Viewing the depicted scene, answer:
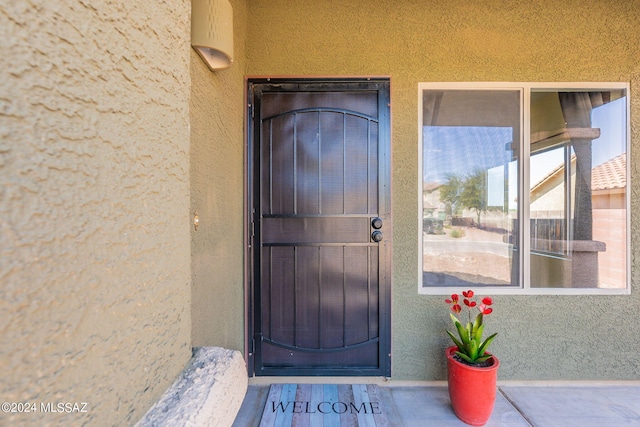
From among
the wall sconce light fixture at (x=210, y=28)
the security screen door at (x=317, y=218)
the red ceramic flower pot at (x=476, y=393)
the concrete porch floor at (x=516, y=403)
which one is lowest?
the concrete porch floor at (x=516, y=403)

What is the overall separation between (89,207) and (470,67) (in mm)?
2663

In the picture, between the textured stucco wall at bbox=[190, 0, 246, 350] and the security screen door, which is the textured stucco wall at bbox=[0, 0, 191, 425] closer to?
the textured stucco wall at bbox=[190, 0, 246, 350]

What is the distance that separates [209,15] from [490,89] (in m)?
2.18

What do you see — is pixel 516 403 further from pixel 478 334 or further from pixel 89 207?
pixel 89 207

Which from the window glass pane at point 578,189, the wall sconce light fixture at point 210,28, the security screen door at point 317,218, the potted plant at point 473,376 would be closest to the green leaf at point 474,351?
the potted plant at point 473,376

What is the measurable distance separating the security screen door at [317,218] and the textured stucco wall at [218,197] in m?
0.18

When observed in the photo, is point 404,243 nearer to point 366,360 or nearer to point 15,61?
point 366,360

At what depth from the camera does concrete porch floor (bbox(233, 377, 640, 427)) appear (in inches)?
70.9

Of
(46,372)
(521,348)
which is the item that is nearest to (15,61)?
(46,372)

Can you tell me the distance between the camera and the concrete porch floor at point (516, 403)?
180cm

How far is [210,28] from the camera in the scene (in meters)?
1.25

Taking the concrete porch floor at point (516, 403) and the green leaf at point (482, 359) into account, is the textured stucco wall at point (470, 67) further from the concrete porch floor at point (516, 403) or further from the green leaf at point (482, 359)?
the green leaf at point (482, 359)

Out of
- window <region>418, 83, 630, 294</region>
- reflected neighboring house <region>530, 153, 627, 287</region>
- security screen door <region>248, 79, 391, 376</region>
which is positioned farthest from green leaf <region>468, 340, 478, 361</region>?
reflected neighboring house <region>530, 153, 627, 287</region>

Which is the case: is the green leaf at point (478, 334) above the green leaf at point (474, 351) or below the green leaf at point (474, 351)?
above
